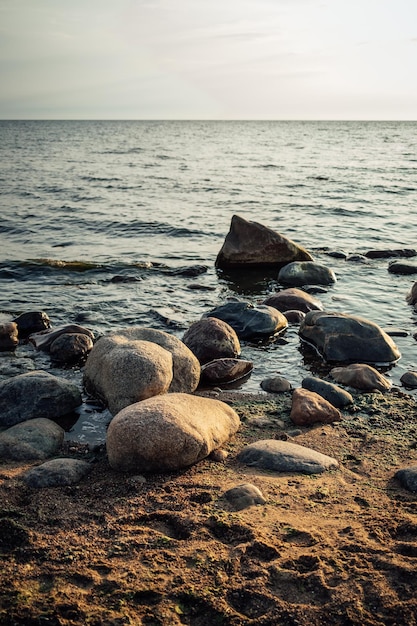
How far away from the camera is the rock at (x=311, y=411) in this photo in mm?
5723

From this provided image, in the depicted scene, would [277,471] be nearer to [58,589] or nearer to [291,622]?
[291,622]

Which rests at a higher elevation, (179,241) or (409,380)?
(179,241)

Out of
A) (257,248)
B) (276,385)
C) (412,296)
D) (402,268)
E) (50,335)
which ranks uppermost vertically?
(257,248)

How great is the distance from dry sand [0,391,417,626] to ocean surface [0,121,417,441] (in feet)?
4.93

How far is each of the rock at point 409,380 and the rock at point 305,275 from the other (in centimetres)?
452

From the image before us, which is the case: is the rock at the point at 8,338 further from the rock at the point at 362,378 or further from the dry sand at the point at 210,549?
the rock at the point at 362,378

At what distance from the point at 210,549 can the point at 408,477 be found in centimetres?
182

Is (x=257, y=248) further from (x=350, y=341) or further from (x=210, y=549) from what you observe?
(x=210, y=549)

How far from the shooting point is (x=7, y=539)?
357 centimetres

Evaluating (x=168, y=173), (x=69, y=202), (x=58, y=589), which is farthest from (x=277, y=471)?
(x=168, y=173)

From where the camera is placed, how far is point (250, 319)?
27.6 feet

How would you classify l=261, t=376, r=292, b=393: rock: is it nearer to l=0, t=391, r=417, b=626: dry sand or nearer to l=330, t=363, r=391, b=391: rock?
l=330, t=363, r=391, b=391: rock

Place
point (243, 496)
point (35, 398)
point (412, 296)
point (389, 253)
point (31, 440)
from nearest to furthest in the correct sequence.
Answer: point (243, 496), point (31, 440), point (35, 398), point (412, 296), point (389, 253)

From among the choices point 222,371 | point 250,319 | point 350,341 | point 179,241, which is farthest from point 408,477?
point 179,241
